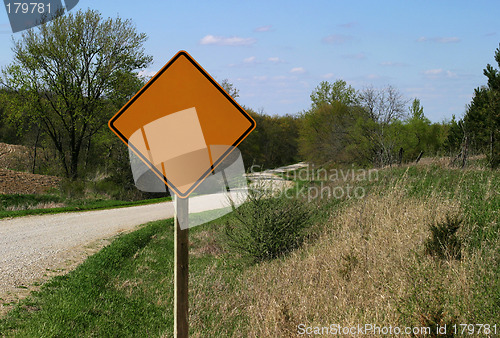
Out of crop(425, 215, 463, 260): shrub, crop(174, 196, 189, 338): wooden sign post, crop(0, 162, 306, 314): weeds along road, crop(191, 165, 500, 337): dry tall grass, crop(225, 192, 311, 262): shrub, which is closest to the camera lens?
crop(174, 196, 189, 338): wooden sign post

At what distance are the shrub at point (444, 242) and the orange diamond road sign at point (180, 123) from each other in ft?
13.7

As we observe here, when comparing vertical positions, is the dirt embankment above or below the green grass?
above

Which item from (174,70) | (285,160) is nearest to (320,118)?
(285,160)

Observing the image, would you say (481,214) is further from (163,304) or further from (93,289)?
(93,289)

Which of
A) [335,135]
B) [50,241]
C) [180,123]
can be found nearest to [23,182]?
[50,241]

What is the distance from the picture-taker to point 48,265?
8.37m

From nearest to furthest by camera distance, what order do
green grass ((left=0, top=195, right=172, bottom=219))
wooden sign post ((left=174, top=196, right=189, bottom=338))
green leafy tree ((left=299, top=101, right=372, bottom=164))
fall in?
wooden sign post ((left=174, top=196, right=189, bottom=338)), green grass ((left=0, top=195, right=172, bottom=219)), green leafy tree ((left=299, top=101, right=372, bottom=164))

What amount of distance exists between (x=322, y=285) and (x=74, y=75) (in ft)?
81.9

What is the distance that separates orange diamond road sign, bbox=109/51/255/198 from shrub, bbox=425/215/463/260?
165 inches

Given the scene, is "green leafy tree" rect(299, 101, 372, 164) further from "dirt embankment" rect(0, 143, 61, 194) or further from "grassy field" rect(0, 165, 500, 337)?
"grassy field" rect(0, 165, 500, 337)

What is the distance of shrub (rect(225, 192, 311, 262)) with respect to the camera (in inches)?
369

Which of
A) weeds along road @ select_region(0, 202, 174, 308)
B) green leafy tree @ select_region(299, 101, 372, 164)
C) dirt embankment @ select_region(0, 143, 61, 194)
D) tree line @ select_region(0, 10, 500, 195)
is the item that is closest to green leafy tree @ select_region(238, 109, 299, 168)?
green leafy tree @ select_region(299, 101, 372, 164)

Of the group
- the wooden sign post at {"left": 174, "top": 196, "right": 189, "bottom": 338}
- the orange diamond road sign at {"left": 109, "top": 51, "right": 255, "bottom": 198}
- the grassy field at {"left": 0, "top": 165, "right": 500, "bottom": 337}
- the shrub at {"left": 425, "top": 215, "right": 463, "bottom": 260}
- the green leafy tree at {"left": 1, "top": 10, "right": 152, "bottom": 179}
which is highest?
the green leafy tree at {"left": 1, "top": 10, "right": 152, "bottom": 179}

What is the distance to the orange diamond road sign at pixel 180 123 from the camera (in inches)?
130
